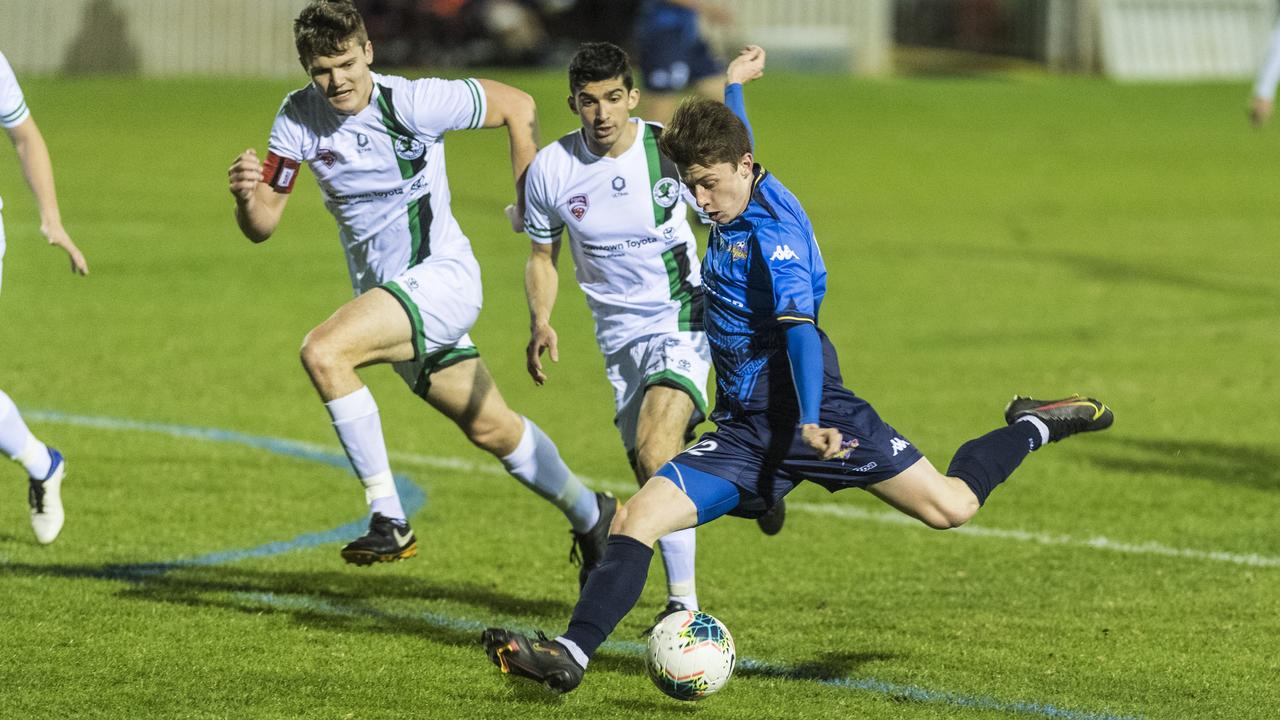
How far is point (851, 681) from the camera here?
240 inches

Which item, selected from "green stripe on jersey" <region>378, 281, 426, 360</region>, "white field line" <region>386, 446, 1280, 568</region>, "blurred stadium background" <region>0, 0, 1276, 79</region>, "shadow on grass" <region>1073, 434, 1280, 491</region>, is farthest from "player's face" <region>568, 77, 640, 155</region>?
"blurred stadium background" <region>0, 0, 1276, 79</region>

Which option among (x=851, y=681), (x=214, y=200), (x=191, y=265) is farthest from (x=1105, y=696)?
(x=214, y=200)

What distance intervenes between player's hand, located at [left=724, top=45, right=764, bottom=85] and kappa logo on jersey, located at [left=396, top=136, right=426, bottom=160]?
1.29 metres

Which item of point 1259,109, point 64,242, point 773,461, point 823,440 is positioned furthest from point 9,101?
point 1259,109

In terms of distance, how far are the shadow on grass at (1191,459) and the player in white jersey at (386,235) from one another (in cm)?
407

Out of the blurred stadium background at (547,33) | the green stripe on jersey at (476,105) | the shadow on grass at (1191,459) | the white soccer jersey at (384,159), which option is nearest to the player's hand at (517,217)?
the white soccer jersey at (384,159)

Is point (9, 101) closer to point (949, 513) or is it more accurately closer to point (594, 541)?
point (594, 541)

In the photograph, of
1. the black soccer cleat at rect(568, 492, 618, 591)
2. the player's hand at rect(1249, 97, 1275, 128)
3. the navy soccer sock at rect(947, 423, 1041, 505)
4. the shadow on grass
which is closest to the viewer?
the navy soccer sock at rect(947, 423, 1041, 505)

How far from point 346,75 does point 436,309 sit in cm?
100

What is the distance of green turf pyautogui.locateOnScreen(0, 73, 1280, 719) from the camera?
6.10 m

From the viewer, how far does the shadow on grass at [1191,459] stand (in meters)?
9.80

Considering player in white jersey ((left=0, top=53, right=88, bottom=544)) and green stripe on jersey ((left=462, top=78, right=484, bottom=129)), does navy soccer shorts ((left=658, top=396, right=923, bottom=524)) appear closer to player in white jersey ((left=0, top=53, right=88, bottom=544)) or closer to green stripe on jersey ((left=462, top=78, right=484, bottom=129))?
green stripe on jersey ((left=462, top=78, right=484, bottom=129))

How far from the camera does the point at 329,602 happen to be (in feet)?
23.8

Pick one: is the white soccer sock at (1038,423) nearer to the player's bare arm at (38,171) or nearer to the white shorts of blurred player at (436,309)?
the white shorts of blurred player at (436,309)
